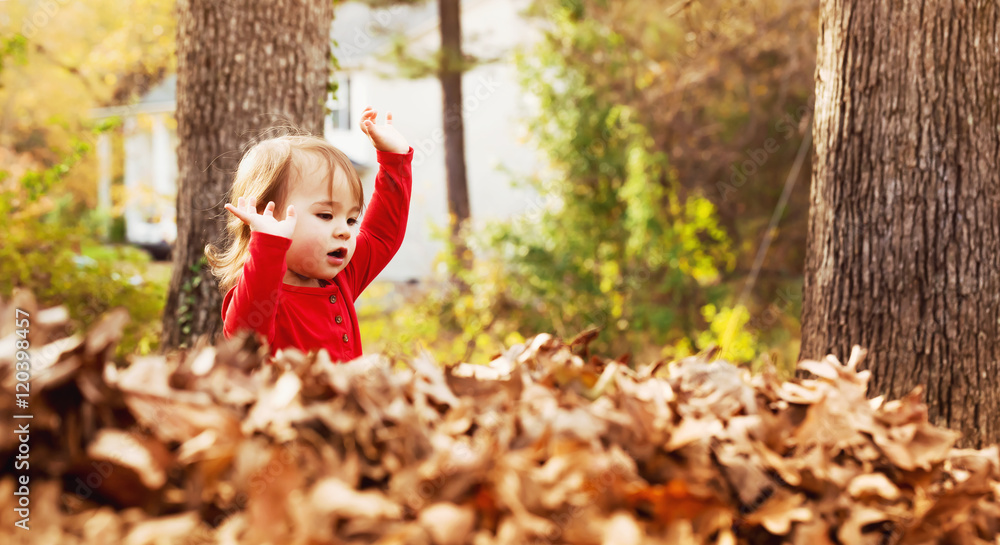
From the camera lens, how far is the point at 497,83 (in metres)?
16.2

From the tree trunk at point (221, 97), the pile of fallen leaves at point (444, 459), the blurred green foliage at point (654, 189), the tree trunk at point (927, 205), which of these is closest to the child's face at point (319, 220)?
the pile of fallen leaves at point (444, 459)

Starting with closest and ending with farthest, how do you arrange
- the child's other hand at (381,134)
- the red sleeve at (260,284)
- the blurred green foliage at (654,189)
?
the red sleeve at (260,284) → the child's other hand at (381,134) → the blurred green foliage at (654,189)

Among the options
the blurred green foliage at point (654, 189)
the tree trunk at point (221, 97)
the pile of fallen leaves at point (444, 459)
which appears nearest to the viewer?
the pile of fallen leaves at point (444, 459)

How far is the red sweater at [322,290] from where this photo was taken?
2104 millimetres

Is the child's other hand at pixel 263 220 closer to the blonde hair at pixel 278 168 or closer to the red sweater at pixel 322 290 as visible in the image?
the red sweater at pixel 322 290

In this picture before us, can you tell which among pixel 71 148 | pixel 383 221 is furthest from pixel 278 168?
pixel 71 148

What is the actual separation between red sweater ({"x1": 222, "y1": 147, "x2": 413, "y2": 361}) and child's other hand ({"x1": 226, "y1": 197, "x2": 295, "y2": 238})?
Answer: 0.02 metres

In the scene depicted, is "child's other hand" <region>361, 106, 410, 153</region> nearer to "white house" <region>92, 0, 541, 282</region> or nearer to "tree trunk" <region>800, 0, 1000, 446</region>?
"tree trunk" <region>800, 0, 1000, 446</region>

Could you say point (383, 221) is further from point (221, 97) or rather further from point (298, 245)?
point (221, 97)

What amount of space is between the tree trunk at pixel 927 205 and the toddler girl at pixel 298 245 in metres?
1.74

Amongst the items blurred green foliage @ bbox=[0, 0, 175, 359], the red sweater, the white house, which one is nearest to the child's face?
the red sweater

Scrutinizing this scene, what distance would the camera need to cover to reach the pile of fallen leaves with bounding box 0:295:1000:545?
1.01 meters

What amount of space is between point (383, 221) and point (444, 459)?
5.97ft

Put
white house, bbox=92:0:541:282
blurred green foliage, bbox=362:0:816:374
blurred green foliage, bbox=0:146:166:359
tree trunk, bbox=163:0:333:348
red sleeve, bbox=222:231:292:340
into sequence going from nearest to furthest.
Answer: red sleeve, bbox=222:231:292:340
tree trunk, bbox=163:0:333:348
blurred green foliage, bbox=0:146:166:359
blurred green foliage, bbox=362:0:816:374
white house, bbox=92:0:541:282
